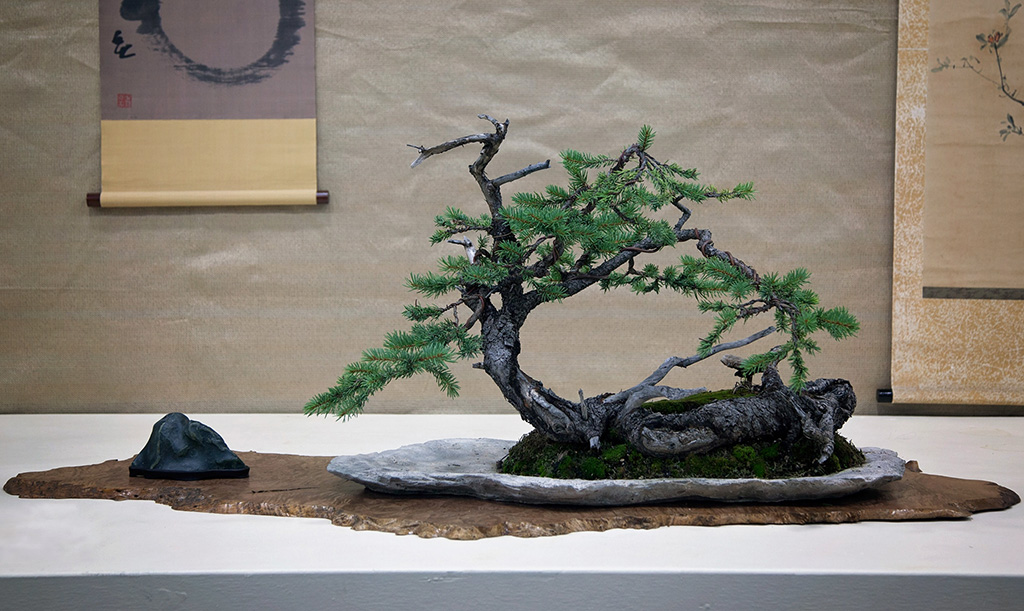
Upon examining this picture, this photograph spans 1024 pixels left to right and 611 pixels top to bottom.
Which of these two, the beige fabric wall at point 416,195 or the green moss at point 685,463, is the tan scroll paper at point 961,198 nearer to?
the beige fabric wall at point 416,195

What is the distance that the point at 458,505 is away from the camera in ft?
6.66

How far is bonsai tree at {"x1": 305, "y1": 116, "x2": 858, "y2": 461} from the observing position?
202cm

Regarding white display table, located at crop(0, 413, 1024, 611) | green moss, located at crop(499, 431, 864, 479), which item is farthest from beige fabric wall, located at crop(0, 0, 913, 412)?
white display table, located at crop(0, 413, 1024, 611)

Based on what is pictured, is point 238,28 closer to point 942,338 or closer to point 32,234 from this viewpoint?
point 32,234

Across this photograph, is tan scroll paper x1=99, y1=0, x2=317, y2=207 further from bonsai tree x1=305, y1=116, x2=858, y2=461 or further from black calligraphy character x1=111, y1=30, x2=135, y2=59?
bonsai tree x1=305, y1=116, x2=858, y2=461

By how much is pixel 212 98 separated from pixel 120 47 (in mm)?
484

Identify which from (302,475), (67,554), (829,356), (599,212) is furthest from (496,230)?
(829,356)

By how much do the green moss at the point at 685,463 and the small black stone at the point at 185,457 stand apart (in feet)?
2.56

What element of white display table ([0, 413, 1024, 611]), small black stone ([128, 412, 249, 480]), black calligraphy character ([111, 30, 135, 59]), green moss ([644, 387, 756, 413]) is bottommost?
white display table ([0, 413, 1024, 611])

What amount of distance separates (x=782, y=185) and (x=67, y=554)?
A: 325cm

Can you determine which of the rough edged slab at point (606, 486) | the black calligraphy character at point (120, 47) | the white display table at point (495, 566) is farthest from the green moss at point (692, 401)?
the black calligraphy character at point (120, 47)

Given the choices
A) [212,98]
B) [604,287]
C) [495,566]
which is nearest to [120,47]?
[212,98]

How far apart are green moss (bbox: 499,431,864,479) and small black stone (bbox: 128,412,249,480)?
0.78 meters

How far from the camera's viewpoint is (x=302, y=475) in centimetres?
242
